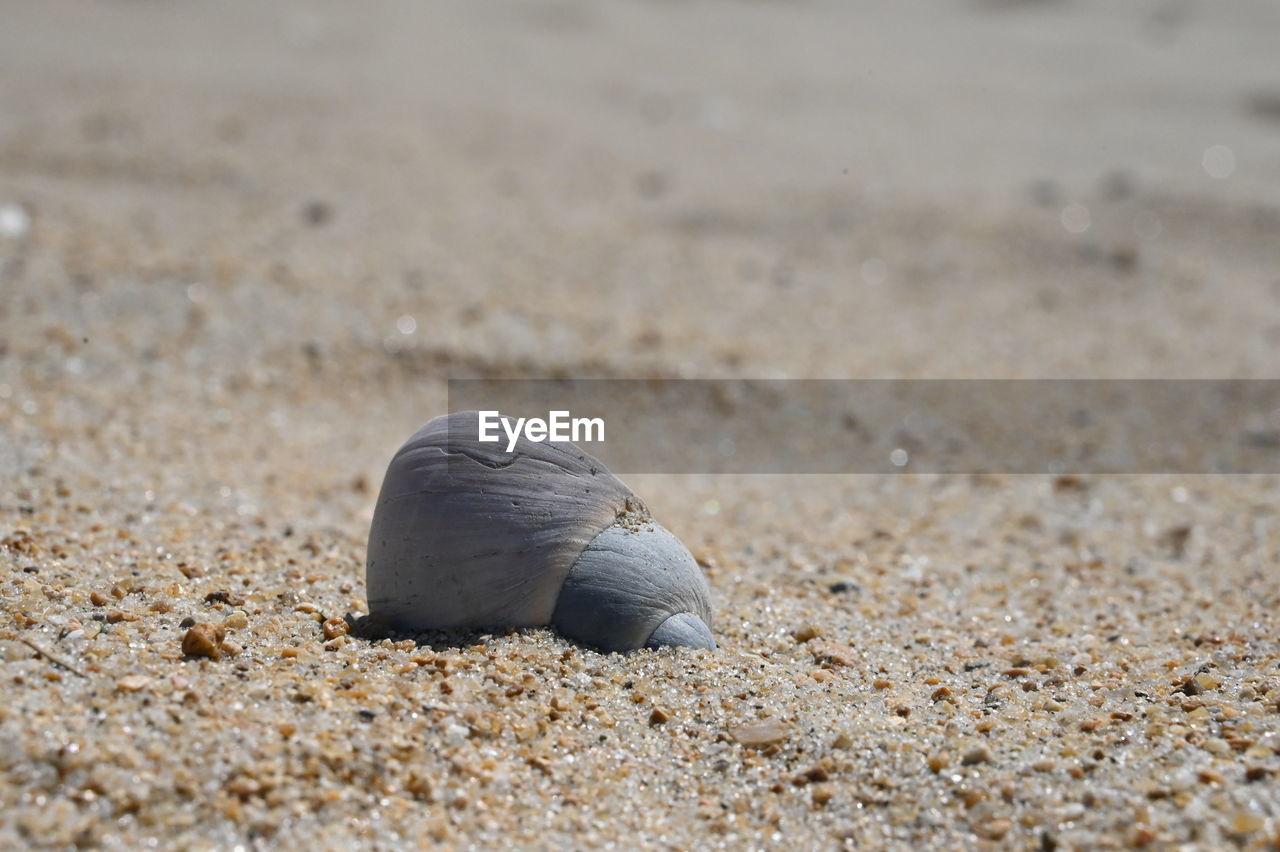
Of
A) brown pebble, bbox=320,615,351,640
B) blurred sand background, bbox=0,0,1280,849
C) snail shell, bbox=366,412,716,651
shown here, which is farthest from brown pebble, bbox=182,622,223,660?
snail shell, bbox=366,412,716,651

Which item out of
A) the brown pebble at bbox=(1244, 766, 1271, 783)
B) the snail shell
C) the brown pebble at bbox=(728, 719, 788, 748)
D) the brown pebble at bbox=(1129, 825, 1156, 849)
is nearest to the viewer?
the brown pebble at bbox=(1129, 825, 1156, 849)

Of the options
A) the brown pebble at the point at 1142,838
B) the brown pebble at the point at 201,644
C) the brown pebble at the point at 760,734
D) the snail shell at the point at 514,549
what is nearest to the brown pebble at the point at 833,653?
the snail shell at the point at 514,549

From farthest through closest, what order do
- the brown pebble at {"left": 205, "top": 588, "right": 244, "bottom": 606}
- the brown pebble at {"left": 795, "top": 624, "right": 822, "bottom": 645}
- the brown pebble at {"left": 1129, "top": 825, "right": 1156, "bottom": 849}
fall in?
the brown pebble at {"left": 795, "top": 624, "right": 822, "bottom": 645}, the brown pebble at {"left": 205, "top": 588, "right": 244, "bottom": 606}, the brown pebble at {"left": 1129, "top": 825, "right": 1156, "bottom": 849}

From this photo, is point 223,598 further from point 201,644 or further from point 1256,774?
point 1256,774

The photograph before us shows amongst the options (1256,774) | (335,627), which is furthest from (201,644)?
(1256,774)

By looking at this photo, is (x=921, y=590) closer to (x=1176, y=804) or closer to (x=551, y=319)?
(x=1176, y=804)

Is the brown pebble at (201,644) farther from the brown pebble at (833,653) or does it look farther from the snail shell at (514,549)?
the brown pebble at (833,653)

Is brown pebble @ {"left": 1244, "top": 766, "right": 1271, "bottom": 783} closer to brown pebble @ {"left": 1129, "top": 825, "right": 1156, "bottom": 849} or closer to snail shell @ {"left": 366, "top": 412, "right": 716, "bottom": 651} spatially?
brown pebble @ {"left": 1129, "top": 825, "right": 1156, "bottom": 849}
